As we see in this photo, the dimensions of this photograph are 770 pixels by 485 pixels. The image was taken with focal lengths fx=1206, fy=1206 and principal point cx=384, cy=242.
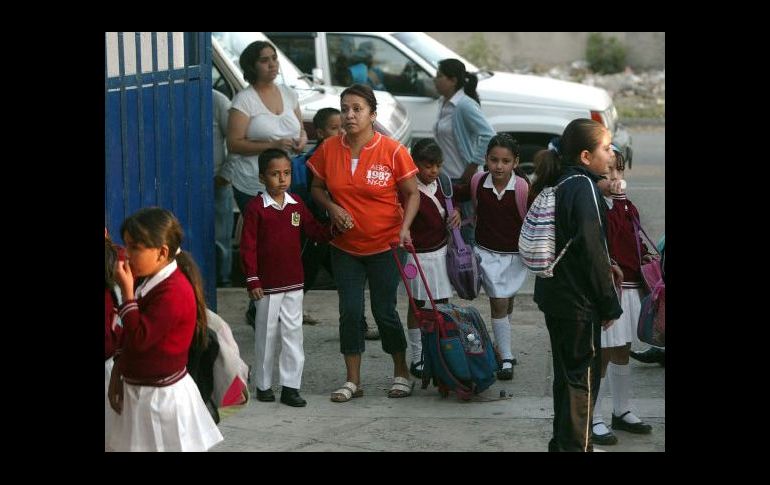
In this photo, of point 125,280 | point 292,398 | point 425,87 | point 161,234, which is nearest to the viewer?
point 125,280

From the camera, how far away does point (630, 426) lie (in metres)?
6.09

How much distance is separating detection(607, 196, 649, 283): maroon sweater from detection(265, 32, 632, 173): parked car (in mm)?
5746

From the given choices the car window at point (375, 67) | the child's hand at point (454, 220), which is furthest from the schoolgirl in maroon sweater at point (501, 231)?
the car window at point (375, 67)

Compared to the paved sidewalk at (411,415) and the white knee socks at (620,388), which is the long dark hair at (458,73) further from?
the white knee socks at (620,388)

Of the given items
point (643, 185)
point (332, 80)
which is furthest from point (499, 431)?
point (643, 185)

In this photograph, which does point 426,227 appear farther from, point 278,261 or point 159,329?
point 159,329

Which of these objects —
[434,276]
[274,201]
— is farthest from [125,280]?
[434,276]

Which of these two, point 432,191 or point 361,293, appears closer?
point 361,293

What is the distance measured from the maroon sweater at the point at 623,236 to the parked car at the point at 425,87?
18.9 feet

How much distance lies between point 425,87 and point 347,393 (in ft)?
19.1

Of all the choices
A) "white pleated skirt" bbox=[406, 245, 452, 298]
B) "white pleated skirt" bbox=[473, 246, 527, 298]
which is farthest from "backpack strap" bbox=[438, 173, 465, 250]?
"white pleated skirt" bbox=[473, 246, 527, 298]

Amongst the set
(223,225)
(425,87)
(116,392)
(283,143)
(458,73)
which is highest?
(425,87)
